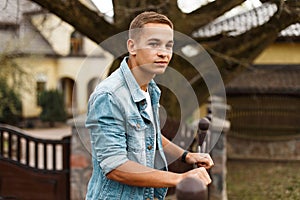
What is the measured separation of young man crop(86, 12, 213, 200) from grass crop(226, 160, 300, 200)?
144 inches

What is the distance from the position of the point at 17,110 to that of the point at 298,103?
12.0 meters

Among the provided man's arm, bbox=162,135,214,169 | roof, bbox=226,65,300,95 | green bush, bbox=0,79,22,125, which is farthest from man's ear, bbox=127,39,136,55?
green bush, bbox=0,79,22,125

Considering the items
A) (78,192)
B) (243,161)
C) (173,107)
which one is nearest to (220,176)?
(173,107)

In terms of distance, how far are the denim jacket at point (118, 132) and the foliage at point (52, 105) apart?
18.4m

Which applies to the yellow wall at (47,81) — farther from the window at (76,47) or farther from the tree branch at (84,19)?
the tree branch at (84,19)

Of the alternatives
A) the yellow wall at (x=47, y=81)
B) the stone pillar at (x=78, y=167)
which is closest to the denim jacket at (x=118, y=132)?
the stone pillar at (x=78, y=167)

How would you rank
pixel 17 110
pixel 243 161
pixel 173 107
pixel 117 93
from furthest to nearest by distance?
pixel 17 110
pixel 243 161
pixel 173 107
pixel 117 93

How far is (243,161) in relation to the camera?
11.1 metres

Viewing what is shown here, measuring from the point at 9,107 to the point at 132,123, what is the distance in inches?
686

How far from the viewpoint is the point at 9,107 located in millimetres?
18453

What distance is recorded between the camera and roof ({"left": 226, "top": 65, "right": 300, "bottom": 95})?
37.3 feet

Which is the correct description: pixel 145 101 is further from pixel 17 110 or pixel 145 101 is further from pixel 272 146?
pixel 17 110

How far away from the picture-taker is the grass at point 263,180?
650 centimetres

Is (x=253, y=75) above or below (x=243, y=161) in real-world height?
above
